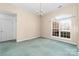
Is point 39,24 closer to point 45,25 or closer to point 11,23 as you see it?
point 45,25

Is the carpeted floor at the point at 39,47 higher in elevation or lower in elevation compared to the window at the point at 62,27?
lower

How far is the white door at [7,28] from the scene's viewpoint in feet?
7.84

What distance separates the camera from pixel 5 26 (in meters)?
2.52

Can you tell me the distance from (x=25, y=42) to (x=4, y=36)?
849 millimetres

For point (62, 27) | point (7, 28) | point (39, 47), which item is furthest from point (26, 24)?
point (62, 27)

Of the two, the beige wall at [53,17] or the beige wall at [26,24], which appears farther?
the beige wall at [26,24]

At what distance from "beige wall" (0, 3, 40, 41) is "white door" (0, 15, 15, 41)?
0.27 m

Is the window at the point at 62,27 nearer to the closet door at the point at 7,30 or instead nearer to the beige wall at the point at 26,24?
the beige wall at the point at 26,24

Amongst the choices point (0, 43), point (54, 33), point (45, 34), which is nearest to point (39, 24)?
point (45, 34)

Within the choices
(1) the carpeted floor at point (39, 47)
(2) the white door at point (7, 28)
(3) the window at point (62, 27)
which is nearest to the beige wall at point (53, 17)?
(3) the window at point (62, 27)

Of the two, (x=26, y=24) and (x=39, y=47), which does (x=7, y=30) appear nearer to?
(x=26, y=24)

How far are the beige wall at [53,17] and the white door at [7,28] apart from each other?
3.97 ft

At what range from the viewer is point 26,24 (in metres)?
2.60

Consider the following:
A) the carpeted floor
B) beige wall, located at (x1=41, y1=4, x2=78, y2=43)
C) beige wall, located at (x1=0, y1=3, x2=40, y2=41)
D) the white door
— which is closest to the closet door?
the white door
